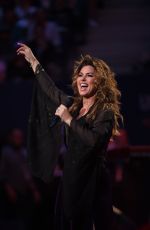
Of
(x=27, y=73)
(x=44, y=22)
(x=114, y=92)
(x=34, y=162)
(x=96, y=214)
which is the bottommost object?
(x=96, y=214)

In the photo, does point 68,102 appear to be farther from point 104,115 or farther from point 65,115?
point 65,115

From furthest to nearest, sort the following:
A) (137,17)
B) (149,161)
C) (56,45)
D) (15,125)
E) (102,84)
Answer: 1. (137,17)
2. (56,45)
3. (15,125)
4. (149,161)
5. (102,84)

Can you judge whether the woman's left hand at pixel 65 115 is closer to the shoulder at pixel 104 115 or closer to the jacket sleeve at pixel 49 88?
the shoulder at pixel 104 115

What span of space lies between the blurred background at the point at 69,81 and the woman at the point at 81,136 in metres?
0.89

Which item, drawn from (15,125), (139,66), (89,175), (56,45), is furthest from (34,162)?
(56,45)

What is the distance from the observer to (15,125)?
9.49 meters

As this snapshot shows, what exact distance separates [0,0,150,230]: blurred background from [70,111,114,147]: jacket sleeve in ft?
3.94

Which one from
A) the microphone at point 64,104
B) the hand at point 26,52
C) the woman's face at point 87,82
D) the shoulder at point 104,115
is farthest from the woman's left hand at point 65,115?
the hand at point 26,52

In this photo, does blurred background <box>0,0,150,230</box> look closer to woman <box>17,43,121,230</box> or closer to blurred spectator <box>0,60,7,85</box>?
blurred spectator <box>0,60,7,85</box>

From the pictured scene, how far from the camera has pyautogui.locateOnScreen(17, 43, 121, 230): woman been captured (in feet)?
17.1

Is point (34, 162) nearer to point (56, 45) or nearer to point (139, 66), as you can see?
point (139, 66)

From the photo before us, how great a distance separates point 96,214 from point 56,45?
228 inches

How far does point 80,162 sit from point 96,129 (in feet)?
0.80

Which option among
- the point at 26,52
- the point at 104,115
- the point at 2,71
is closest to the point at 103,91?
the point at 104,115
